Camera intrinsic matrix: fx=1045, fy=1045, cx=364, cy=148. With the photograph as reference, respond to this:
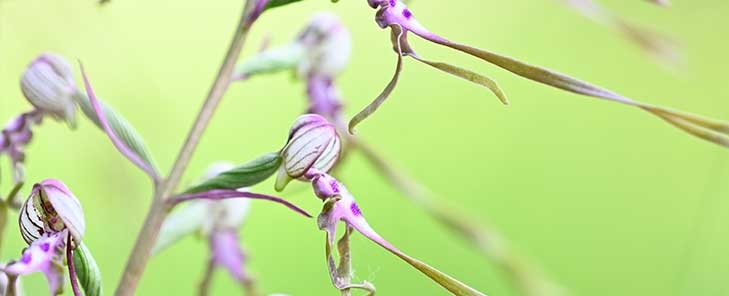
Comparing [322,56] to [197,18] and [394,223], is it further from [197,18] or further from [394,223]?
[197,18]

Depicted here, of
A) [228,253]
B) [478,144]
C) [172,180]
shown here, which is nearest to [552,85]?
[172,180]

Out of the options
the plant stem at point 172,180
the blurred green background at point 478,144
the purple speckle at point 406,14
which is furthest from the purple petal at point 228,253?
the blurred green background at point 478,144

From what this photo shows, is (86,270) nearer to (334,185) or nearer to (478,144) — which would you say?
(334,185)

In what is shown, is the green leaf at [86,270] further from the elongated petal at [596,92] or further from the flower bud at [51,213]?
the elongated petal at [596,92]

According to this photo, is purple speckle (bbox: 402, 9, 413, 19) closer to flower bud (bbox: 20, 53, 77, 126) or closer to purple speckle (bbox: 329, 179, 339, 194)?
purple speckle (bbox: 329, 179, 339, 194)

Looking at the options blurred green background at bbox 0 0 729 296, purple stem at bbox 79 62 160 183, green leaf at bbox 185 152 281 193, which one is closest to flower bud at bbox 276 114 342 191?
green leaf at bbox 185 152 281 193

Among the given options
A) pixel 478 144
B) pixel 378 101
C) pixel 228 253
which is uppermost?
pixel 378 101
